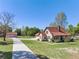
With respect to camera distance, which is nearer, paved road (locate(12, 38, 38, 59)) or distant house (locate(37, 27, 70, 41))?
paved road (locate(12, 38, 38, 59))

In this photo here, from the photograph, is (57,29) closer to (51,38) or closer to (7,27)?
(51,38)

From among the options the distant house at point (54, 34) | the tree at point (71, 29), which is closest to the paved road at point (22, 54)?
the distant house at point (54, 34)

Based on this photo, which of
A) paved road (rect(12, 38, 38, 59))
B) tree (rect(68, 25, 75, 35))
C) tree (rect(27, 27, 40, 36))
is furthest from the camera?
tree (rect(27, 27, 40, 36))

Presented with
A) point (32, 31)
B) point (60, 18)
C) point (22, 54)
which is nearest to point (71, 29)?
point (60, 18)

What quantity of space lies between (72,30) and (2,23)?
29764 mm

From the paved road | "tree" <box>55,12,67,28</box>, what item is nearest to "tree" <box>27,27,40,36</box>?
"tree" <box>55,12,67,28</box>

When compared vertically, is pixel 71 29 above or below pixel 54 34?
above

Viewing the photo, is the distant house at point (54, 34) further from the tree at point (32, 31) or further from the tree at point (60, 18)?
the tree at point (32, 31)

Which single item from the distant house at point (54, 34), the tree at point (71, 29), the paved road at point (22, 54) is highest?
the tree at point (71, 29)

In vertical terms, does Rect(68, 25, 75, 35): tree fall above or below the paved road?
above

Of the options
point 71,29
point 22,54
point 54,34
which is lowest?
point 22,54

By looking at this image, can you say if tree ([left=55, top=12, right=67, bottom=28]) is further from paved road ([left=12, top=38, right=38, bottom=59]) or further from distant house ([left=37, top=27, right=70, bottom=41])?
paved road ([left=12, top=38, right=38, bottom=59])

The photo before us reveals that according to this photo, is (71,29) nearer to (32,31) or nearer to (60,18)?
(60,18)

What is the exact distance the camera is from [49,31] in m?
43.0
